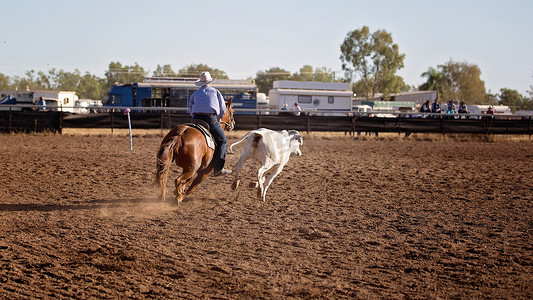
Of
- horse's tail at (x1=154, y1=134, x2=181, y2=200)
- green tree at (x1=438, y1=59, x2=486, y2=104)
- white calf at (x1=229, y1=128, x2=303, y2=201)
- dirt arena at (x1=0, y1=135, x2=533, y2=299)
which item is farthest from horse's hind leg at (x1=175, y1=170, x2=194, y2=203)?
green tree at (x1=438, y1=59, x2=486, y2=104)

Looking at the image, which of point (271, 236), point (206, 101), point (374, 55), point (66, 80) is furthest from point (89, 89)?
point (271, 236)

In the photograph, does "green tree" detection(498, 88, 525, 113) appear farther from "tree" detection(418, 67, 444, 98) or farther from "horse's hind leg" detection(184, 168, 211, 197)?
"horse's hind leg" detection(184, 168, 211, 197)

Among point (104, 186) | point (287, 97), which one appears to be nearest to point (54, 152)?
point (104, 186)

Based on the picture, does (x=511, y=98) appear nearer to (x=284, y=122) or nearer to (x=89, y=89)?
(x=284, y=122)

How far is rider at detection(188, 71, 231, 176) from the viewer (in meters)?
8.63

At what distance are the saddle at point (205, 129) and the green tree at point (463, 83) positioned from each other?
7027 centimetres

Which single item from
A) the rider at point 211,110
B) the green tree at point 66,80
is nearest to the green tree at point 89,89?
the green tree at point 66,80

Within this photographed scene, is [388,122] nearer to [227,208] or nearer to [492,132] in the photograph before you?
[492,132]

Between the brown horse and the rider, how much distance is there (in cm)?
38

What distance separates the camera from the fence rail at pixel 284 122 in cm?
2197

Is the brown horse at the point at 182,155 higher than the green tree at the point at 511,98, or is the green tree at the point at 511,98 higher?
the green tree at the point at 511,98

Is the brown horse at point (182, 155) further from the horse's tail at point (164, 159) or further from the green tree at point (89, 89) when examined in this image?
the green tree at point (89, 89)

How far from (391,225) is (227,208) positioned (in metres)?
2.56

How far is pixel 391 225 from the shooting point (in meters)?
7.03
